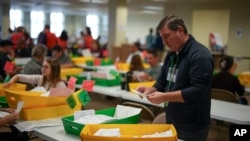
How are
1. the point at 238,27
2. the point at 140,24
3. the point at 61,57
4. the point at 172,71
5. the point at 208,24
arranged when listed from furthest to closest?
1. the point at 140,24
2. the point at 208,24
3. the point at 238,27
4. the point at 61,57
5. the point at 172,71

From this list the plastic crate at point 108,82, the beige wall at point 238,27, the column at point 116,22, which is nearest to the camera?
the plastic crate at point 108,82

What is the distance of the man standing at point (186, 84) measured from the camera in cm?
206

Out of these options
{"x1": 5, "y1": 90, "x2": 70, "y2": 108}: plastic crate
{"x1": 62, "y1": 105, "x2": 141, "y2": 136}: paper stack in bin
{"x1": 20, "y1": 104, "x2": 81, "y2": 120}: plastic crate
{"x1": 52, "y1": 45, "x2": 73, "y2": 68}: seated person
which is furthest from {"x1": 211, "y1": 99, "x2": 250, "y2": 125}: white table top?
{"x1": 52, "y1": 45, "x2": 73, "y2": 68}: seated person

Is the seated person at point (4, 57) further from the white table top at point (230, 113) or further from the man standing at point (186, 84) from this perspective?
→ the man standing at point (186, 84)

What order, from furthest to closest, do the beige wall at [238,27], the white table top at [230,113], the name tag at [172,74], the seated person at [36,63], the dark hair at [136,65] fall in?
the beige wall at [238,27]
the dark hair at [136,65]
the seated person at [36,63]
the white table top at [230,113]
the name tag at [172,74]

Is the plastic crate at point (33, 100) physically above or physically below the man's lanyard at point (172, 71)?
below

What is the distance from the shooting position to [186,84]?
7.20 ft

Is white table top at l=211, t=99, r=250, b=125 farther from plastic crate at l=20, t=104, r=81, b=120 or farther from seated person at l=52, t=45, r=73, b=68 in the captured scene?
seated person at l=52, t=45, r=73, b=68

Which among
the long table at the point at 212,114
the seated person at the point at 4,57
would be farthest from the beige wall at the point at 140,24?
the long table at the point at 212,114

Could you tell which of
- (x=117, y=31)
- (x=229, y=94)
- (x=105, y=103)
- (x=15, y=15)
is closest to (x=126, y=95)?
(x=229, y=94)

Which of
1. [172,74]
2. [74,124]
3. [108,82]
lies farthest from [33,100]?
[108,82]

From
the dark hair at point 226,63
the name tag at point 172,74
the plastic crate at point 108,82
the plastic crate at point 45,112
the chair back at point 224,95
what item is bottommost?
the chair back at point 224,95

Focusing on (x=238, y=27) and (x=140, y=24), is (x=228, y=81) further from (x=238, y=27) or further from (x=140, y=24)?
(x=140, y=24)

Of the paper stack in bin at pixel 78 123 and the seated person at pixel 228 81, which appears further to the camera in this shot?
the seated person at pixel 228 81
